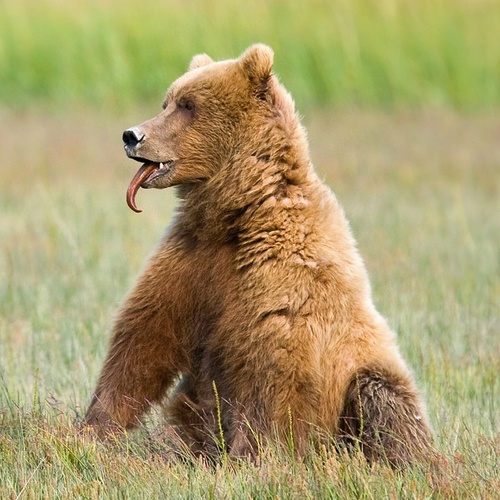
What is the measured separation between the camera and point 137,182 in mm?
4574

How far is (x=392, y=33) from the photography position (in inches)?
A: 687

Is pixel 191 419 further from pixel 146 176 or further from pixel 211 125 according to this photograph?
pixel 211 125

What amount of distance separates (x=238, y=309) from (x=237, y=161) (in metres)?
0.60

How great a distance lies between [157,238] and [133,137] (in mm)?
4984

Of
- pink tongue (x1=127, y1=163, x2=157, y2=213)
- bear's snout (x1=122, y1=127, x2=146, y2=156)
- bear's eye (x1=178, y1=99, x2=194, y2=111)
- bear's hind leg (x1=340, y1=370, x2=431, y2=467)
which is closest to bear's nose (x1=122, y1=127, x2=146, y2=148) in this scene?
bear's snout (x1=122, y1=127, x2=146, y2=156)

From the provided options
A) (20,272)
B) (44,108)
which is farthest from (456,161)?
(20,272)

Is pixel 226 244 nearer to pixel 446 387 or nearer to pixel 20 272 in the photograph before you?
pixel 446 387

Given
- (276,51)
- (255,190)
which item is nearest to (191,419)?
(255,190)

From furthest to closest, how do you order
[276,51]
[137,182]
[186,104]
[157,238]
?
1. [276,51]
2. [157,238]
3. [186,104]
4. [137,182]

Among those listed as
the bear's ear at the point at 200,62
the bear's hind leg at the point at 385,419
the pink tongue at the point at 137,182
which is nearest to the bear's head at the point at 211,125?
the pink tongue at the point at 137,182

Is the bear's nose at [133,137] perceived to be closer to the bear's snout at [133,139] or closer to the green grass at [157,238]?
the bear's snout at [133,139]

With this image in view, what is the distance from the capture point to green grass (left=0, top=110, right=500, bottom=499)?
3.98m

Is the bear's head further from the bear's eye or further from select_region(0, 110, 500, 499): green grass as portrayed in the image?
select_region(0, 110, 500, 499): green grass

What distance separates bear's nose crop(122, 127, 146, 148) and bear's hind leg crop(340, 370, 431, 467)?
Result: 1.20m
